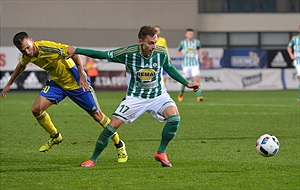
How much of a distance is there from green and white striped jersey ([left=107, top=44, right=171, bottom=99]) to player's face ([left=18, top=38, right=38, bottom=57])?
118cm

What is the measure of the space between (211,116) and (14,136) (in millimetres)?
5878

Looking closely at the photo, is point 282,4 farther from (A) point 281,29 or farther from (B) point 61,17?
(B) point 61,17

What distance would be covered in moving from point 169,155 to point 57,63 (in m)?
2.11

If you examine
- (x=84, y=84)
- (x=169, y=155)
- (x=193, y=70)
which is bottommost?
(x=193, y=70)

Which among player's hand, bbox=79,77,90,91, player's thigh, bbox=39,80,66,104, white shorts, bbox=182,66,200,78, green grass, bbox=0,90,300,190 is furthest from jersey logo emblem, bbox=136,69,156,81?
white shorts, bbox=182,66,200,78

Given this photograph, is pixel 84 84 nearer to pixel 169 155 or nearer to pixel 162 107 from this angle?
pixel 162 107

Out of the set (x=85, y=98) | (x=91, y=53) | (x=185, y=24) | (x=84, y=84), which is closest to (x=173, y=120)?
(x=91, y=53)

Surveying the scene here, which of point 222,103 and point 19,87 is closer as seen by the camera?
point 222,103

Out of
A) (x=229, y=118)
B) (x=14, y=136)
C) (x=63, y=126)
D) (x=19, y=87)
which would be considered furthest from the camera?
(x=19, y=87)

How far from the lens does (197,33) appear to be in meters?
43.2

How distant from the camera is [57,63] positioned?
1168 centimetres

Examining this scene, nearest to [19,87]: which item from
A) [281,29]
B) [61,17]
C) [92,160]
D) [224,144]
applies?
[61,17]

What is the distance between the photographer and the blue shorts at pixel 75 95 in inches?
466

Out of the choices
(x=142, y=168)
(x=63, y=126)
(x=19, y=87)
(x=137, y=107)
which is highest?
(x=137, y=107)
